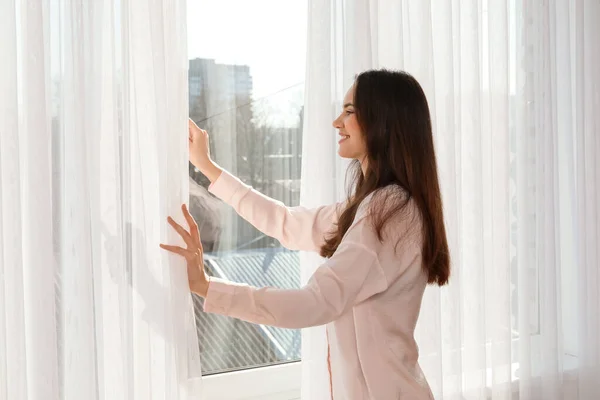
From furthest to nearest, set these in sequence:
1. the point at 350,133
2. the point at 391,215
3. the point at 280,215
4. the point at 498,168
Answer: the point at 498,168, the point at 280,215, the point at 350,133, the point at 391,215

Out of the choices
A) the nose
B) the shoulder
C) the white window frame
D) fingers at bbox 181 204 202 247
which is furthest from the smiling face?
the white window frame

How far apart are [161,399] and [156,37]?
671mm

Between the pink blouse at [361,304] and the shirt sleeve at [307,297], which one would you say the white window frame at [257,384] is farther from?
the shirt sleeve at [307,297]

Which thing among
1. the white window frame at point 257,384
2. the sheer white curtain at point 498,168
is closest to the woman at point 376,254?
the sheer white curtain at point 498,168

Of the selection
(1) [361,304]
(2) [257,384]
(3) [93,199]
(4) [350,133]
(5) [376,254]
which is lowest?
(2) [257,384]

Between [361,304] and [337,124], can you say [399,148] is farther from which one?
[361,304]

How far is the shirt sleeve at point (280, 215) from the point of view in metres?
1.53

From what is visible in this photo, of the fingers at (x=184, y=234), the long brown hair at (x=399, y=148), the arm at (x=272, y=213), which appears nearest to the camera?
the fingers at (x=184, y=234)

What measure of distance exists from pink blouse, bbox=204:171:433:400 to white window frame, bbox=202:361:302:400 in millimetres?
333

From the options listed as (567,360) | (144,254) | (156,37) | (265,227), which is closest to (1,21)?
(156,37)

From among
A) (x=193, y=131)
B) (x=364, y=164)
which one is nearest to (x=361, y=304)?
(x=364, y=164)

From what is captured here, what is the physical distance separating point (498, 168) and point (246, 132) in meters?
0.66

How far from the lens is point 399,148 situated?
140 centimetres

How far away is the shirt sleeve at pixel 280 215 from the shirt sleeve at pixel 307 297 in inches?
9.9
